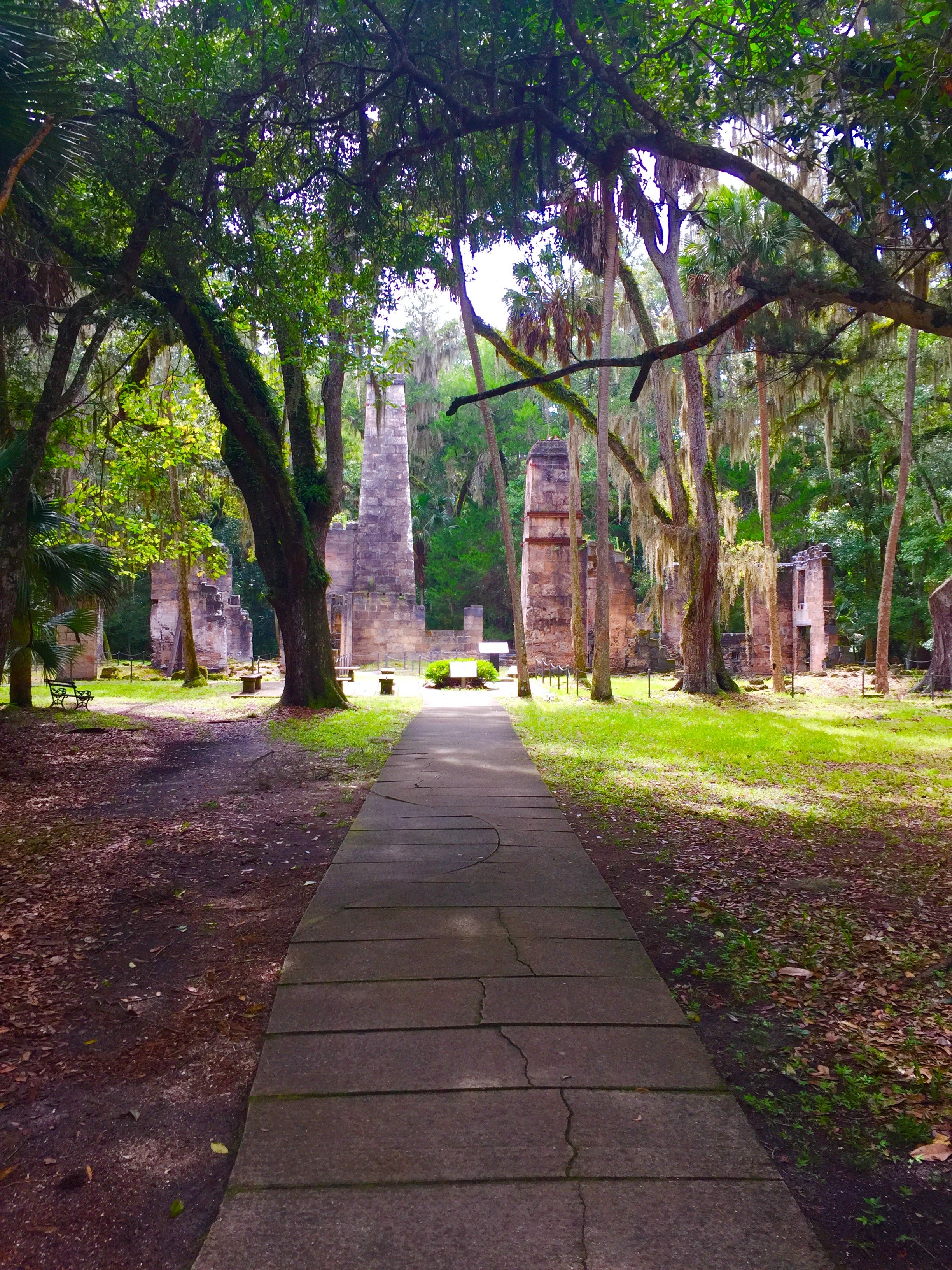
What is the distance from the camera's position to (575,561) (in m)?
21.8

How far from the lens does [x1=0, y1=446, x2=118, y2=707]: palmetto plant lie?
11828mm

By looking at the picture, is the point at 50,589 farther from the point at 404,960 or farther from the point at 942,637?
the point at 942,637

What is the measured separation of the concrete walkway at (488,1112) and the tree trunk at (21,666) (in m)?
9.52

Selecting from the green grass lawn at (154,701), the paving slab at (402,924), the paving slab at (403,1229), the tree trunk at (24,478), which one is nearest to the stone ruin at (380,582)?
the green grass lawn at (154,701)

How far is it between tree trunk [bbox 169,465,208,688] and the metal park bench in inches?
163

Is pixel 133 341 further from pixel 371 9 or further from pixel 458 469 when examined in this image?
pixel 458 469

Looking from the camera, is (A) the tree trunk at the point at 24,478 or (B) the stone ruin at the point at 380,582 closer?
(A) the tree trunk at the point at 24,478

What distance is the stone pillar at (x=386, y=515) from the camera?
30.9 meters

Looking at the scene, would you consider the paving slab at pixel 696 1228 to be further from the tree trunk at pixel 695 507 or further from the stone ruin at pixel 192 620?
the stone ruin at pixel 192 620

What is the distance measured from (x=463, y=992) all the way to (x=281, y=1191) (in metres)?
1.35

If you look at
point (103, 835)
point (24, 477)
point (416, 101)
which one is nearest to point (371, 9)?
point (416, 101)

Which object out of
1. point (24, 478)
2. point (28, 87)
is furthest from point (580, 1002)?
point (24, 478)

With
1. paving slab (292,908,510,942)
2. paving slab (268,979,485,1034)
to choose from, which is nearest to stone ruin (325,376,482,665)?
paving slab (292,908,510,942)

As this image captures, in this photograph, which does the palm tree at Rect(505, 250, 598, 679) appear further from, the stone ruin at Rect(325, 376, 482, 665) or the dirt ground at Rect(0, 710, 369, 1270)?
the dirt ground at Rect(0, 710, 369, 1270)
